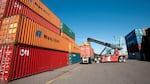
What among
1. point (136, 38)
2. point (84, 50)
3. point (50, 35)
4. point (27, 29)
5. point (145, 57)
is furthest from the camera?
point (136, 38)

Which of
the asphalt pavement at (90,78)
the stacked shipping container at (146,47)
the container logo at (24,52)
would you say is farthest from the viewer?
the stacked shipping container at (146,47)

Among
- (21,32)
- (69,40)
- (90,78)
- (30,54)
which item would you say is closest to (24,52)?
(30,54)

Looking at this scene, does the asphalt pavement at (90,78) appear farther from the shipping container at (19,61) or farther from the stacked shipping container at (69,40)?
the stacked shipping container at (69,40)

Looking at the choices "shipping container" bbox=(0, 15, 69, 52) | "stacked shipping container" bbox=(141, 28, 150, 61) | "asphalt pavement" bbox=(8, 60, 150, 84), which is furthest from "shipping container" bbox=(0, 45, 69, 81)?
"stacked shipping container" bbox=(141, 28, 150, 61)

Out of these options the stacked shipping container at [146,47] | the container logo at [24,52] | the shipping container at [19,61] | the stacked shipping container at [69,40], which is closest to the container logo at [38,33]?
the shipping container at [19,61]

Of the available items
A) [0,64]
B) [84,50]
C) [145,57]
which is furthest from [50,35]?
[145,57]

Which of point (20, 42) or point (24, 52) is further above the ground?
point (20, 42)

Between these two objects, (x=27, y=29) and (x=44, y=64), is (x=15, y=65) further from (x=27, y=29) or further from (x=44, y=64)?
(x=44, y=64)

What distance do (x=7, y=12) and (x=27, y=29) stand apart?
235 centimetres

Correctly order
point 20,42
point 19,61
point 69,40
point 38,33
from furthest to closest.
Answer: point 69,40, point 38,33, point 20,42, point 19,61

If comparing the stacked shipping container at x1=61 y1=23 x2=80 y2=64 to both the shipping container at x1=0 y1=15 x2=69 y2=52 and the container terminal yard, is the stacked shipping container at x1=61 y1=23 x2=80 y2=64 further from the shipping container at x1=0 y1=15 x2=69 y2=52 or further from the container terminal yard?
the shipping container at x1=0 y1=15 x2=69 y2=52

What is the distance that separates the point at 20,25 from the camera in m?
8.20

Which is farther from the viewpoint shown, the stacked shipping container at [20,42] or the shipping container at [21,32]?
the shipping container at [21,32]

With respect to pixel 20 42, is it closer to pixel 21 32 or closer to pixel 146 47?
pixel 21 32
